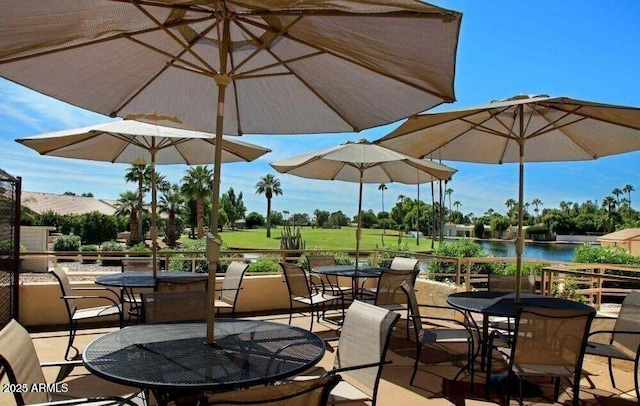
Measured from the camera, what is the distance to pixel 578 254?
45.0 ft

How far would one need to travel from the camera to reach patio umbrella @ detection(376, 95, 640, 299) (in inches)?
149

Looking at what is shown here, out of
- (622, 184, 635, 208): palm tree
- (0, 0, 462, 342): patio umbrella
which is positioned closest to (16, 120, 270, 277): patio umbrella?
(0, 0, 462, 342): patio umbrella

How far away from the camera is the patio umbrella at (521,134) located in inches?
149

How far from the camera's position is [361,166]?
6453 millimetres

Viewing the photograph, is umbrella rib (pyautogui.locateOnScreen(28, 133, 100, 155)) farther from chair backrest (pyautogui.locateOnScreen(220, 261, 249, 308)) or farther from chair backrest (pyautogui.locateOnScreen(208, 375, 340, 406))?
chair backrest (pyautogui.locateOnScreen(208, 375, 340, 406))

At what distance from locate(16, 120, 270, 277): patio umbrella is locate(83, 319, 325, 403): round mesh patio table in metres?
2.30

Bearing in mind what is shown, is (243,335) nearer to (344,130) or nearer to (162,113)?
(344,130)

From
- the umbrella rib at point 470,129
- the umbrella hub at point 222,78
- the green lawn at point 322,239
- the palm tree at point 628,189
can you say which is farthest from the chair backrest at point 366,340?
the palm tree at point 628,189

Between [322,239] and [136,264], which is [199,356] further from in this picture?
[322,239]

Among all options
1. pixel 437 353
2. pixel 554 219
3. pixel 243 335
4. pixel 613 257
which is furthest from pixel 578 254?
pixel 554 219

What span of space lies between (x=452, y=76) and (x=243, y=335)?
167 centimetres

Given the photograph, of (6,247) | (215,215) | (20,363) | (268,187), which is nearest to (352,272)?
(215,215)

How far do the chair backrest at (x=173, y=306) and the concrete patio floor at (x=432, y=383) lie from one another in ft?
2.97

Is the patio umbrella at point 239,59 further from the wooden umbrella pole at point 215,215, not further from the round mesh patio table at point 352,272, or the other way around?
the round mesh patio table at point 352,272
